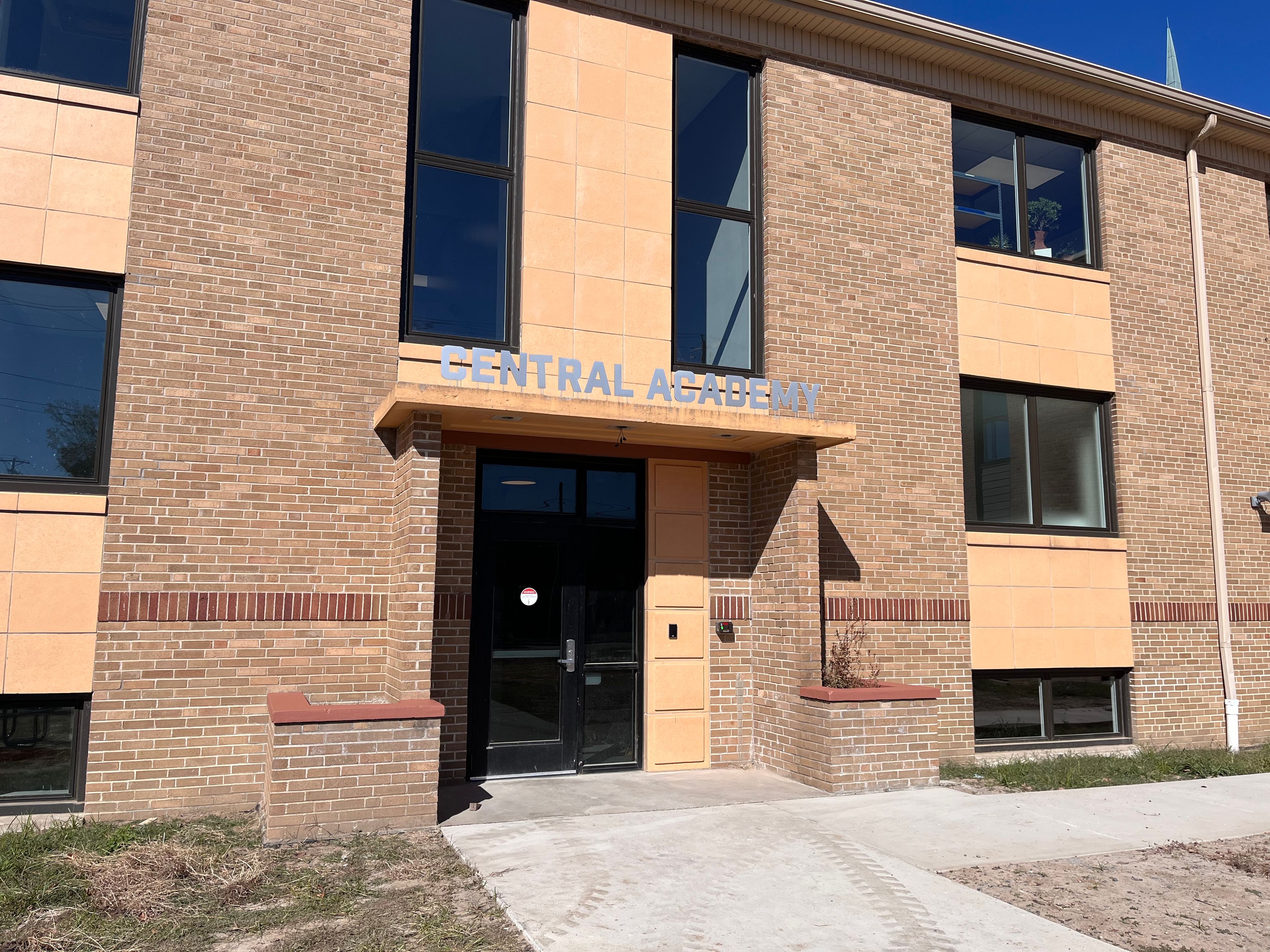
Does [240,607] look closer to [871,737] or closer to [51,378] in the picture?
[51,378]

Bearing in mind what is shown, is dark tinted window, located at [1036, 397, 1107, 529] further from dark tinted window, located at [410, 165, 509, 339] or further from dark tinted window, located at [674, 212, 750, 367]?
dark tinted window, located at [410, 165, 509, 339]

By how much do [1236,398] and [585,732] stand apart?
32.5 ft

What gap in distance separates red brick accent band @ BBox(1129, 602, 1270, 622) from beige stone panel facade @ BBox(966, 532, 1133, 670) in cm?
25

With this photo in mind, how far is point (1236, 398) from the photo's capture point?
13.0m

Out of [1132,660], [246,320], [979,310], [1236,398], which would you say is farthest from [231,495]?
[1236,398]

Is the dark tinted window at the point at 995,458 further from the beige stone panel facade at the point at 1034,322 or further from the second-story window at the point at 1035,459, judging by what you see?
the beige stone panel facade at the point at 1034,322

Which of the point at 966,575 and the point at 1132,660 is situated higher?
the point at 966,575

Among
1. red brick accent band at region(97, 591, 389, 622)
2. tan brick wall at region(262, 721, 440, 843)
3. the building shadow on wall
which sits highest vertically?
the building shadow on wall

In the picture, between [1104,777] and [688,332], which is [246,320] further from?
[1104,777]

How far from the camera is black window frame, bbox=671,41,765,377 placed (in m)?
10.4

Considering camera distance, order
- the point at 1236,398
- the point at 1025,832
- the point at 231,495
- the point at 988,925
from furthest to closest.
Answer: the point at 1236,398 < the point at 231,495 < the point at 1025,832 < the point at 988,925

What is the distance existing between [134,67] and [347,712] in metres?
5.95

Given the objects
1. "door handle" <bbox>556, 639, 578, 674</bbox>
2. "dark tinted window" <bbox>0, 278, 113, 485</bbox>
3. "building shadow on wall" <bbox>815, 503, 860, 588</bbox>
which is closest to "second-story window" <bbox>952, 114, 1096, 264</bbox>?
"building shadow on wall" <bbox>815, 503, 860, 588</bbox>

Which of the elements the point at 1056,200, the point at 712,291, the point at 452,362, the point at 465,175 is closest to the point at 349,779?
the point at 452,362
